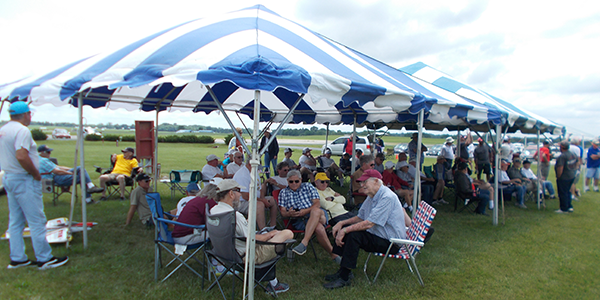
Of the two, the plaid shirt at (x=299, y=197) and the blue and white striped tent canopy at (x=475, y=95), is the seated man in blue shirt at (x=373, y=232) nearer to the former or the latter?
the plaid shirt at (x=299, y=197)

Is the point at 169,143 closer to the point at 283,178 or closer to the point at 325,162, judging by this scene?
the point at 325,162

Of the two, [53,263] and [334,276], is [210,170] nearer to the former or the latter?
[53,263]

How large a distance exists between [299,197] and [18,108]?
10.8 feet

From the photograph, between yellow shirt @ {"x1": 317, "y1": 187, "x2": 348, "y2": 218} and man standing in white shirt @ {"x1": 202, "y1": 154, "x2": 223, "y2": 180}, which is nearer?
yellow shirt @ {"x1": 317, "y1": 187, "x2": 348, "y2": 218}

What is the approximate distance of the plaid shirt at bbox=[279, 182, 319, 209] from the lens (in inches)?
168

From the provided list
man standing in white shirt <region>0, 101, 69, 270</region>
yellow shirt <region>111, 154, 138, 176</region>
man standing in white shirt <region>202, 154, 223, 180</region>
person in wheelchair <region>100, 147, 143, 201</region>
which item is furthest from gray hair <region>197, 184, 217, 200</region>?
yellow shirt <region>111, 154, 138, 176</region>

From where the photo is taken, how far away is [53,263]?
3.46 m

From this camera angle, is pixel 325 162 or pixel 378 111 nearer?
pixel 378 111

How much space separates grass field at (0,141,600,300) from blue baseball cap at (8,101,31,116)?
166 centimetres

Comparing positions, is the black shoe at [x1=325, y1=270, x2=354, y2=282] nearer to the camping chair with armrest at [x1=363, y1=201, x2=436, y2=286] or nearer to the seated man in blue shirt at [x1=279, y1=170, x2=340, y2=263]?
the camping chair with armrest at [x1=363, y1=201, x2=436, y2=286]

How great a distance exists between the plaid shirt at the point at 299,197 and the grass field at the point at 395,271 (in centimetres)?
67

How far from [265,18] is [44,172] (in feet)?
17.2

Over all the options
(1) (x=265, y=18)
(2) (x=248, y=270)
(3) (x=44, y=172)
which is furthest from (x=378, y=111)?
(3) (x=44, y=172)

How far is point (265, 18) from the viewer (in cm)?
443
